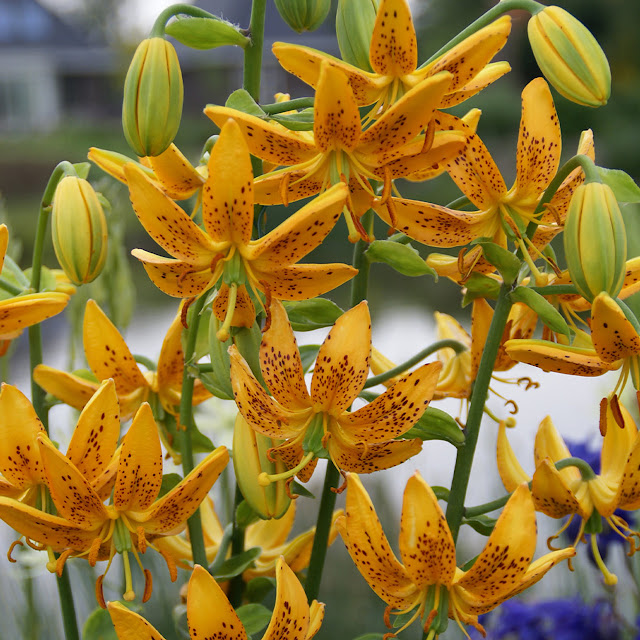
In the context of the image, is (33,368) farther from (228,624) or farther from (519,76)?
(519,76)

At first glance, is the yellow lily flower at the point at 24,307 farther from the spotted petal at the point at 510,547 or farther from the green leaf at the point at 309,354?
the spotted petal at the point at 510,547

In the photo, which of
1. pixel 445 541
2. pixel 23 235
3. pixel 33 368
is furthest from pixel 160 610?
pixel 23 235

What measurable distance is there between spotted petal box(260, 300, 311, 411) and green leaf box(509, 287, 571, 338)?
132mm

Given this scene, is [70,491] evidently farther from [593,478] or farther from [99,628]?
[593,478]

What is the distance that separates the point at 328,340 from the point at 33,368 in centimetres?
22

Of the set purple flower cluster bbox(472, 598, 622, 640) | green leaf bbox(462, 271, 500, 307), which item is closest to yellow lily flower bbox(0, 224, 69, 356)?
green leaf bbox(462, 271, 500, 307)

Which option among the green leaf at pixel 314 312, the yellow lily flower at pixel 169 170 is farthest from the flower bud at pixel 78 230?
the green leaf at pixel 314 312

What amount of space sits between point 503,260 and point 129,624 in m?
0.28

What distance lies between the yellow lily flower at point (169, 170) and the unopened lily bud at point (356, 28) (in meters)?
0.11

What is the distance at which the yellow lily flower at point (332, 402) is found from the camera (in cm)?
45

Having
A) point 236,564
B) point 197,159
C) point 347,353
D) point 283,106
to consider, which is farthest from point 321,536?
point 197,159

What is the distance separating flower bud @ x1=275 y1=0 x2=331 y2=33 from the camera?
1.70 ft

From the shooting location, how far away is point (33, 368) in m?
0.56

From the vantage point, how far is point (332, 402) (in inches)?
18.8
